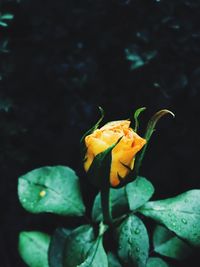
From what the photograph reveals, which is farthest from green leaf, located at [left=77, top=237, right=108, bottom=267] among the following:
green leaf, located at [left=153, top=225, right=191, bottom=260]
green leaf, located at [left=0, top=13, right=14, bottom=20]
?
green leaf, located at [left=0, top=13, right=14, bottom=20]

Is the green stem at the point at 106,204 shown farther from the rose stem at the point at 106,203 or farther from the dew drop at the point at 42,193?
the dew drop at the point at 42,193

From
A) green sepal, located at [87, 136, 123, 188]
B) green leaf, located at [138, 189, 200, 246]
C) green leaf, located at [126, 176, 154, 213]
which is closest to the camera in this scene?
green sepal, located at [87, 136, 123, 188]

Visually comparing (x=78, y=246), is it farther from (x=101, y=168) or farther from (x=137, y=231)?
(x=101, y=168)

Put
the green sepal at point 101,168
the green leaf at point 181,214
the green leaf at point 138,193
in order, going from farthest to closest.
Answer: the green leaf at point 138,193 < the green leaf at point 181,214 < the green sepal at point 101,168

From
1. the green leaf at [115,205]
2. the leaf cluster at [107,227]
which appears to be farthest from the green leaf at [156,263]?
the green leaf at [115,205]

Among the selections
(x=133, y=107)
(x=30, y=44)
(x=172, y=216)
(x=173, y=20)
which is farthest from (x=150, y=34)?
(x=172, y=216)

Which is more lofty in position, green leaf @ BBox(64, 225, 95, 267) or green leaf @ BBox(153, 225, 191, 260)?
green leaf @ BBox(64, 225, 95, 267)

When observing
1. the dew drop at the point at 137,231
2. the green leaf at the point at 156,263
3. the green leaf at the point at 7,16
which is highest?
the green leaf at the point at 7,16

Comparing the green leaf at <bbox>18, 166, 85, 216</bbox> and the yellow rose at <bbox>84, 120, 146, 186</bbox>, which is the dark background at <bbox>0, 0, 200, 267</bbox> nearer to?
the green leaf at <bbox>18, 166, 85, 216</bbox>
